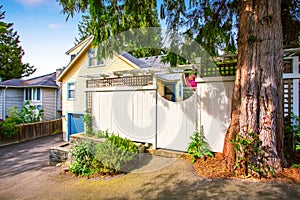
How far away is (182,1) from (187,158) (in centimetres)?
432

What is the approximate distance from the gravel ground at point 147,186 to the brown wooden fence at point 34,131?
6272mm

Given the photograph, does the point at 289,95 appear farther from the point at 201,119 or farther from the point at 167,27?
the point at 167,27

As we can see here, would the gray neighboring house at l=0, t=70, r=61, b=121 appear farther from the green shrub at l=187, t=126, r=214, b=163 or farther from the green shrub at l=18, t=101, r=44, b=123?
the green shrub at l=187, t=126, r=214, b=163

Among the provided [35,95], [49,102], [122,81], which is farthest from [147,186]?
[35,95]

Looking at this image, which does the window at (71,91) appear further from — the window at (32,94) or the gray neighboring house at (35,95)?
the window at (32,94)

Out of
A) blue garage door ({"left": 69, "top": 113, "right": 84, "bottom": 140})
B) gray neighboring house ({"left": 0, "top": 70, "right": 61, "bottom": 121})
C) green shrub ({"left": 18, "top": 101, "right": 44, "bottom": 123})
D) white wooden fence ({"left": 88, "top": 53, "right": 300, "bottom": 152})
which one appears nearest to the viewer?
white wooden fence ({"left": 88, "top": 53, "right": 300, "bottom": 152})

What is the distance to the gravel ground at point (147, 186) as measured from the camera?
3056 millimetres

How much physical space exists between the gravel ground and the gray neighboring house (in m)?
9.76

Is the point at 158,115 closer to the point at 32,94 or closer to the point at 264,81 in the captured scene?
the point at 264,81

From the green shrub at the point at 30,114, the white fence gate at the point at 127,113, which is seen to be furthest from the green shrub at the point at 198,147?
the green shrub at the point at 30,114

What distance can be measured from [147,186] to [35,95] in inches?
584

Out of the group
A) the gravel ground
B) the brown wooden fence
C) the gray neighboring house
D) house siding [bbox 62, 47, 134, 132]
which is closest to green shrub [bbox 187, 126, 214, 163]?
the gravel ground

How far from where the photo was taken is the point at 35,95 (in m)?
14.6

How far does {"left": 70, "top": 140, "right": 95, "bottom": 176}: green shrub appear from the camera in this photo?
4.77 m
